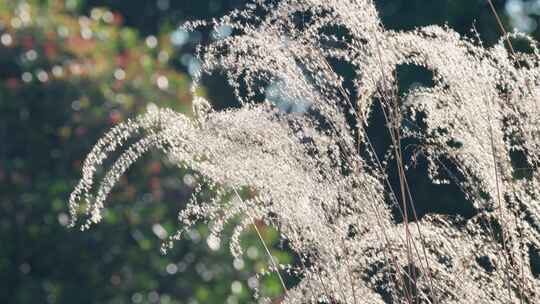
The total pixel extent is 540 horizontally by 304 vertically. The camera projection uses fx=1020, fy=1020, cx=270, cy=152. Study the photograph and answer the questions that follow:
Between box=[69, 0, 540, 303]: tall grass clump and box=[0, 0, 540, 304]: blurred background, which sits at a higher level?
box=[69, 0, 540, 303]: tall grass clump

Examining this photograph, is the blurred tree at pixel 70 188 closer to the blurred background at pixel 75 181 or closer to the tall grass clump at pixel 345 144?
the blurred background at pixel 75 181

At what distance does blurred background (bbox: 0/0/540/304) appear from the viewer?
4.75 metres

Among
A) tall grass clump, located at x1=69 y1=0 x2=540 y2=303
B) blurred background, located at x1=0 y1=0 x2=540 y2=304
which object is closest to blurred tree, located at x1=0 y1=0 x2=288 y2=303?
blurred background, located at x1=0 y1=0 x2=540 y2=304

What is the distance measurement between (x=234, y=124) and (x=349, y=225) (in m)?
0.36

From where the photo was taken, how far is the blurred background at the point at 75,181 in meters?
4.75

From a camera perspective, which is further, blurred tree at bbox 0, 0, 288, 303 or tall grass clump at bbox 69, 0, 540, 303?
blurred tree at bbox 0, 0, 288, 303

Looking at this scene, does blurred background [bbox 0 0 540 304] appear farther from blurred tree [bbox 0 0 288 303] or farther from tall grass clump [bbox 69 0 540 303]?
tall grass clump [bbox 69 0 540 303]

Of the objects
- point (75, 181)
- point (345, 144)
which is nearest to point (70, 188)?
point (75, 181)

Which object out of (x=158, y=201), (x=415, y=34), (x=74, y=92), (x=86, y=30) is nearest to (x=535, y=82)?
(x=415, y=34)

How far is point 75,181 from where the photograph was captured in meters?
4.89

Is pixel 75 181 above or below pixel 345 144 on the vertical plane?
below

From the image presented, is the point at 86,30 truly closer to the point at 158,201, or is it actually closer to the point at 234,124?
the point at 158,201

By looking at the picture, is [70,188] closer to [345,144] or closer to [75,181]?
[75,181]

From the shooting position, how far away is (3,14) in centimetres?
540
